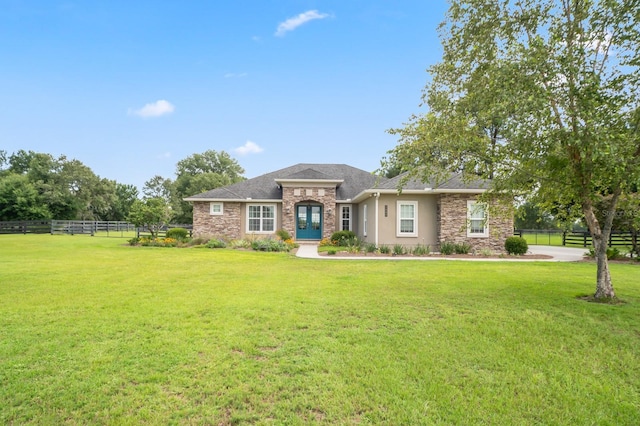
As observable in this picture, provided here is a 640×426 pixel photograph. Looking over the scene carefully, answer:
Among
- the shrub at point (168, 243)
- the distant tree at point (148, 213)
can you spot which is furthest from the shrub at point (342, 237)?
the distant tree at point (148, 213)

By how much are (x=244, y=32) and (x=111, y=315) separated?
13.5 metres

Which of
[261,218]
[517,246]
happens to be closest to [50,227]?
[261,218]

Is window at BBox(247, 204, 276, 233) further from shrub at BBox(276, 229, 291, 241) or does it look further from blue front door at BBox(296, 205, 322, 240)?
blue front door at BBox(296, 205, 322, 240)

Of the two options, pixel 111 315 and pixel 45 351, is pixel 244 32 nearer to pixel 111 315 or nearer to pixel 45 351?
pixel 111 315

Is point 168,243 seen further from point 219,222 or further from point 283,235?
point 283,235

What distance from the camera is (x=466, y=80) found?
7.48 m

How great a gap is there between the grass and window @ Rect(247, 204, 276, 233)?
1305 centimetres

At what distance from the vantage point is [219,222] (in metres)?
20.2

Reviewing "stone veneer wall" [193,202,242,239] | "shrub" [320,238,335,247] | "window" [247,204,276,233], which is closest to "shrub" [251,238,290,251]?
"shrub" [320,238,335,247]

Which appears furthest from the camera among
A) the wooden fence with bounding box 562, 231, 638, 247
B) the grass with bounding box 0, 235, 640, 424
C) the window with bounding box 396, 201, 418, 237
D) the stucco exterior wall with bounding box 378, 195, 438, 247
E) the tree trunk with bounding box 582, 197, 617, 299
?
the window with bounding box 396, 201, 418, 237

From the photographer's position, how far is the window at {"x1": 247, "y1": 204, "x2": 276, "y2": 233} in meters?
20.4

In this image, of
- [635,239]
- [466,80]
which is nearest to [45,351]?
[466,80]

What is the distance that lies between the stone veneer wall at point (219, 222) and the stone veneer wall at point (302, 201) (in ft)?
9.72

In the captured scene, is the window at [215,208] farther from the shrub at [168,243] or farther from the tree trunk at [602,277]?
the tree trunk at [602,277]
